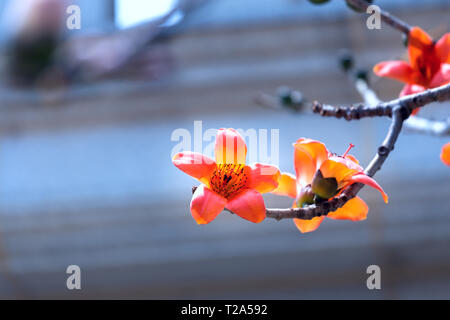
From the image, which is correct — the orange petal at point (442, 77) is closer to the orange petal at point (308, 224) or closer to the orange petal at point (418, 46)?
the orange petal at point (418, 46)

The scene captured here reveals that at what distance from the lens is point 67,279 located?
174cm

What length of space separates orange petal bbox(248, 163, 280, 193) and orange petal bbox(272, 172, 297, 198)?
2 centimetres

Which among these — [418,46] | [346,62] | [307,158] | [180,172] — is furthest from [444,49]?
[180,172]

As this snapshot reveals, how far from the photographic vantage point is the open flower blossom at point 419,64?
1.15 ft

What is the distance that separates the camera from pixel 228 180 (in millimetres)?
287

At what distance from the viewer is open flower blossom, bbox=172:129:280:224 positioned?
25 centimetres

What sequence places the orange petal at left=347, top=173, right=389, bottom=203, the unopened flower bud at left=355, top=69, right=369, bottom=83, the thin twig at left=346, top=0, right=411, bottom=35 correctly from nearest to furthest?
the orange petal at left=347, top=173, right=389, bottom=203 < the thin twig at left=346, top=0, right=411, bottom=35 < the unopened flower bud at left=355, top=69, right=369, bottom=83

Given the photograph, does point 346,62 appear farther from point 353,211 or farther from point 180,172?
point 180,172

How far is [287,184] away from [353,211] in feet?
0.12

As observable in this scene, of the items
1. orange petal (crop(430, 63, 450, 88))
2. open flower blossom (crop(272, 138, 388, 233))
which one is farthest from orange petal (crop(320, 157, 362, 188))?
orange petal (crop(430, 63, 450, 88))

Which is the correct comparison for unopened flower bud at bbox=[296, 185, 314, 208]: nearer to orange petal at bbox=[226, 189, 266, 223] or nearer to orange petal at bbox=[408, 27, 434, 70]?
orange petal at bbox=[226, 189, 266, 223]

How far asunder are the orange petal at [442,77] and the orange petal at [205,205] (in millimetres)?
165

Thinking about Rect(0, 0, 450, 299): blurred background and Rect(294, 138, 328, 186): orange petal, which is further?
Rect(0, 0, 450, 299): blurred background
